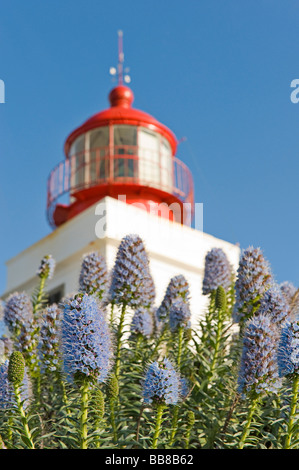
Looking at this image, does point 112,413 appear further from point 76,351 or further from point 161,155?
point 161,155

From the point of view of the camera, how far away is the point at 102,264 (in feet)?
13.3

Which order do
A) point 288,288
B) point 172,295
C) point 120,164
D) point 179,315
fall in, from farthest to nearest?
point 120,164
point 288,288
point 172,295
point 179,315

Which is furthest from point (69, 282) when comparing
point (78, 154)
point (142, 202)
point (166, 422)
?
point (166, 422)

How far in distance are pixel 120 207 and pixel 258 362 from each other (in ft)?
21.9

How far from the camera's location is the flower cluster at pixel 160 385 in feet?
9.18

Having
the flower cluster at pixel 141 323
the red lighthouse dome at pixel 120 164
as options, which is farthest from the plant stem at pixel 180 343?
the red lighthouse dome at pixel 120 164

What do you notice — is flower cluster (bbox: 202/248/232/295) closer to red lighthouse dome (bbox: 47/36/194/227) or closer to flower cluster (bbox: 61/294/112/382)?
flower cluster (bbox: 61/294/112/382)

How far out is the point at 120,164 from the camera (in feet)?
44.3

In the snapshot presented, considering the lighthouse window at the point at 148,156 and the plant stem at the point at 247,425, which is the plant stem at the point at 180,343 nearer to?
the plant stem at the point at 247,425

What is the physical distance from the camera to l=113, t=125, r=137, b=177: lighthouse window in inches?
523

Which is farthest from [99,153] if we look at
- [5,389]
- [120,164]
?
[5,389]

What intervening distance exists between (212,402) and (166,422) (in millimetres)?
282

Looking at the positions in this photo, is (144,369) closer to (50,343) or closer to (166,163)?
(50,343)

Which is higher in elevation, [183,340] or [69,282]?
[69,282]
